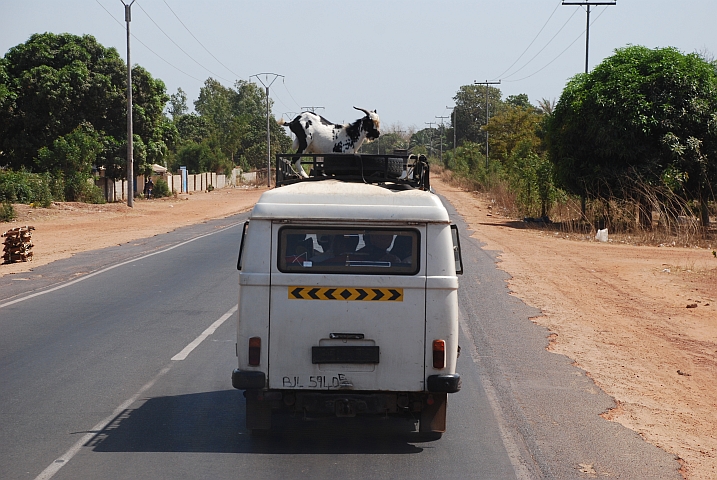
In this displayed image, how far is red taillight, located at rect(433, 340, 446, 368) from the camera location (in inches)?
261

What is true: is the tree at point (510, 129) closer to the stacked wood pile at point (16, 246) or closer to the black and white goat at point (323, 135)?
the stacked wood pile at point (16, 246)

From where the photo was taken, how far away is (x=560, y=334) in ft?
39.4

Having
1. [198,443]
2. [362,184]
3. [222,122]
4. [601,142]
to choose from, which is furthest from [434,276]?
[222,122]

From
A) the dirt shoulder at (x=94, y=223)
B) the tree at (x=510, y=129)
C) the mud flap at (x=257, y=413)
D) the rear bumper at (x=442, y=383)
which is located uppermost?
the tree at (x=510, y=129)

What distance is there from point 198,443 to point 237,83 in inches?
5327

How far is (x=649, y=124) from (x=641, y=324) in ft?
54.1

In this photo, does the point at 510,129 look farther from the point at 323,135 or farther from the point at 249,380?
the point at 249,380

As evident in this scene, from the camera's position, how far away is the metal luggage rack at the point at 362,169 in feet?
26.4

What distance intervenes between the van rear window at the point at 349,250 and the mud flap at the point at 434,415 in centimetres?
109

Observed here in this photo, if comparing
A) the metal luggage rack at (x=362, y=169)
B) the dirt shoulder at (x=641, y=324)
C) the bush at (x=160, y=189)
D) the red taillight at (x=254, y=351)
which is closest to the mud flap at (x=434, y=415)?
the red taillight at (x=254, y=351)

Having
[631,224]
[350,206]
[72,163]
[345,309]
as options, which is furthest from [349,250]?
[72,163]

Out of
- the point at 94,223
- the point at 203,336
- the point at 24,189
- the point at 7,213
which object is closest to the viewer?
the point at 203,336

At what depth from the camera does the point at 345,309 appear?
6617 mm

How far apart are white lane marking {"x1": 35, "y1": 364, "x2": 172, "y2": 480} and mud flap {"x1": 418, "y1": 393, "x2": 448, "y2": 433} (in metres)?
2.72
